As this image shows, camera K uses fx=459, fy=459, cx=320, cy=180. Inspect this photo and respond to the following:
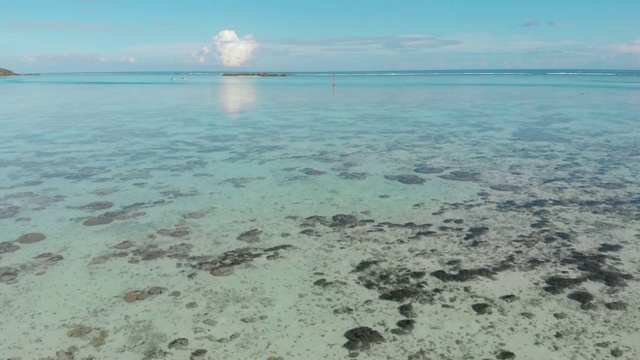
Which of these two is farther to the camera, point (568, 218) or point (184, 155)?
point (184, 155)

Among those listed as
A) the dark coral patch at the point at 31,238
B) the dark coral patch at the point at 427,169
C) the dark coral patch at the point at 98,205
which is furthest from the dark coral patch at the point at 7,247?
the dark coral patch at the point at 427,169

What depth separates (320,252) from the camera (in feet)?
24.4

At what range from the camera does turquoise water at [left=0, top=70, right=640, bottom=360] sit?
5.20m

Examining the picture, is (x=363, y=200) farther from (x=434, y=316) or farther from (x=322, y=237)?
(x=434, y=316)

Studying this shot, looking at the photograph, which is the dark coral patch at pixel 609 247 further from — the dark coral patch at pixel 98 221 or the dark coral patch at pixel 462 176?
the dark coral patch at pixel 98 221

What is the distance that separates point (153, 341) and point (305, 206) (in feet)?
16.6

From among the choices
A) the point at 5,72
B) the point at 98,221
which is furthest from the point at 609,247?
the point at 5,72

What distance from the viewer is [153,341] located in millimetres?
5129

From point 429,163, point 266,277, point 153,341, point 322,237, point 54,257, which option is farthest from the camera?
point 429,163

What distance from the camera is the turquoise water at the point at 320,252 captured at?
5195mm

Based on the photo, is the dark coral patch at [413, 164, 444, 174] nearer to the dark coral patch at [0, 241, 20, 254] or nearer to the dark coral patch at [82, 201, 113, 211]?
the dark coral patch at [82, 201, 113, 211]

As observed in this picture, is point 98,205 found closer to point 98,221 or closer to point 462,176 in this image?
point 98,221

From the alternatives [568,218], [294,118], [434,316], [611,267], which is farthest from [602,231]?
[294,118]

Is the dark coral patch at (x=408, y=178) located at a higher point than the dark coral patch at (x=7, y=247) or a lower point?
higher
